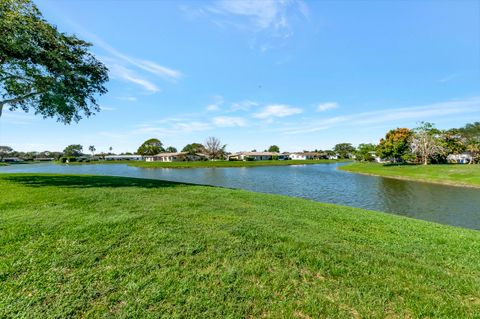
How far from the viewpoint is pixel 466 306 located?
3303mm

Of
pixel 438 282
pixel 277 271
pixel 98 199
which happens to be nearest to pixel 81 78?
pixel 98 199

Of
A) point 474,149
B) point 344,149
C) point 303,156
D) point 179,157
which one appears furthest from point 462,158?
point 179,157

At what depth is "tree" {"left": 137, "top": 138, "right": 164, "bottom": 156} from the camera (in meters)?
120

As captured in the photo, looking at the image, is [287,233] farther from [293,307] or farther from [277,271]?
[293,307]

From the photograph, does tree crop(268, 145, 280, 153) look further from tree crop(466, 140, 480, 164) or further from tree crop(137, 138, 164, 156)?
tree crop(466, 140, 480, 164)

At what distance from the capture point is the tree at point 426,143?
162 feet

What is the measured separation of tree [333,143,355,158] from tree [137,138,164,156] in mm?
97952

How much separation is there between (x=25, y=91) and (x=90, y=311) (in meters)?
15.8

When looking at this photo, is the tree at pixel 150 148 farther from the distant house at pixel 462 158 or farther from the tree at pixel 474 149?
the tree at pixel 474 149

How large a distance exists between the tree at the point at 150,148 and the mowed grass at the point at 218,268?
11921 centimetres

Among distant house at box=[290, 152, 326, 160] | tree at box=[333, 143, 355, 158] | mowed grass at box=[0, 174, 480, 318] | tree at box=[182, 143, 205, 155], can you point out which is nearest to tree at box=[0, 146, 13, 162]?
tree at box=[182, 143, 205, 155]

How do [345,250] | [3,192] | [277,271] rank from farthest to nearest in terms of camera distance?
1. [3,192]
2. [345,250]
3. [277,271]

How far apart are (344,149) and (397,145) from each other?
297 ft

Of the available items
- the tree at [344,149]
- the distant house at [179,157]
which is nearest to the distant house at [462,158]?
the tree at [344,149]
